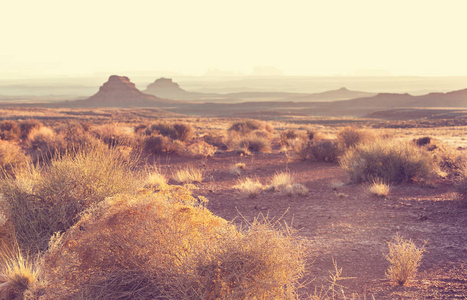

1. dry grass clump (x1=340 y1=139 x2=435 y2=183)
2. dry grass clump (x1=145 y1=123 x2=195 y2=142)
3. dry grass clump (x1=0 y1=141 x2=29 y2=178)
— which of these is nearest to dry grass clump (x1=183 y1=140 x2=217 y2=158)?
dry grass clump (x1=145 y1=123 x2=195 y2=142)

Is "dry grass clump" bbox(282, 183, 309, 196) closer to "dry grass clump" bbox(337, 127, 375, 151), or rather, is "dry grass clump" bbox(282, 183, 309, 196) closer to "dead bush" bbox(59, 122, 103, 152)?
"dead bush" bbox(59, 122, 103, 152)

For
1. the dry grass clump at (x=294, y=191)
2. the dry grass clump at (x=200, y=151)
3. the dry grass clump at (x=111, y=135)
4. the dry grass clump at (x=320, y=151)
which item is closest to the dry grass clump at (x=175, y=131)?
the dry grass clump at (x=111, y=135)

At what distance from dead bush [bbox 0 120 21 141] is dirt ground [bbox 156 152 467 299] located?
49.2 ft

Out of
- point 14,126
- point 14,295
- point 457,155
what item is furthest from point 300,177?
point 14,126

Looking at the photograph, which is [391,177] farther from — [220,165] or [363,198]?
[220,165]

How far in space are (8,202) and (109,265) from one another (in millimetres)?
3277

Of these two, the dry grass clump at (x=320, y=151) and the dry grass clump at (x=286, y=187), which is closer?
the dry grass clump at (x=286, y=187)

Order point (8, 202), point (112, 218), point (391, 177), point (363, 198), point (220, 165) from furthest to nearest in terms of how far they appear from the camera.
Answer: point (220, 165), point (391, 177), point (363, 198), point (8, 202), point (112, 218)

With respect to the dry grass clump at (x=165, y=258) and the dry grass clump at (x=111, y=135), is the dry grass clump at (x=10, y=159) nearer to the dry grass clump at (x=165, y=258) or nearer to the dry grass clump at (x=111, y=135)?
the dry grass clump at (x=111, y=135)

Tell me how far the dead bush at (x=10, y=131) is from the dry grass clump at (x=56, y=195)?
1914 cm

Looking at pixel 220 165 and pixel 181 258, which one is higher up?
pixel 181 258

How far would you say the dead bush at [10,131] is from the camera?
23.5 metres

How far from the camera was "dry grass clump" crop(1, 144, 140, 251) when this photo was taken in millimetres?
5941

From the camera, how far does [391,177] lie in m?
12.3
